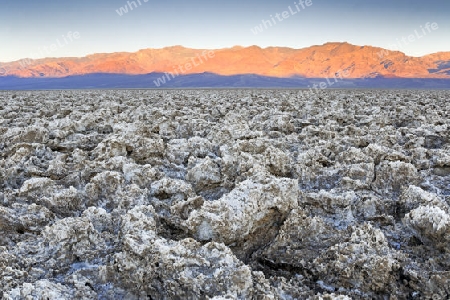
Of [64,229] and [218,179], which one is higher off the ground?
[64,229]

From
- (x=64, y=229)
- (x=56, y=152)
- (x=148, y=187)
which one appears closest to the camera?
(x=64, y=229)

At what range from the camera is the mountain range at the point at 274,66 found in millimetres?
135638

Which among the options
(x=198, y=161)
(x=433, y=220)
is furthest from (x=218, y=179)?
(x=433, y=220)

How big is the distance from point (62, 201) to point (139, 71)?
6921 inches

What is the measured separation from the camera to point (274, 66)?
15838 centimetres

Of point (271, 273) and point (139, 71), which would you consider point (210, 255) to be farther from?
point (139, 71)

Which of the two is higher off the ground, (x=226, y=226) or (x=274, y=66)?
(x=274, y=66)

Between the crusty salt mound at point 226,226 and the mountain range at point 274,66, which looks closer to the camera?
the crusty salt mound at point 226,226

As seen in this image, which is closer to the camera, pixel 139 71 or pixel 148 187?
pixel 148 187

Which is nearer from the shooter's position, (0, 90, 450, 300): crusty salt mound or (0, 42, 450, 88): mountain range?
(0, 90, 450, 300): crusty salt mound

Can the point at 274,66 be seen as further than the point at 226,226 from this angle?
Yes

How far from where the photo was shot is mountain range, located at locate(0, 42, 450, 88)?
135638mm

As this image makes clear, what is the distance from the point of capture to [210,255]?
178cm

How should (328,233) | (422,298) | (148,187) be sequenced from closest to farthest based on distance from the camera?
(422,298)
(328,233)
(148,187)
